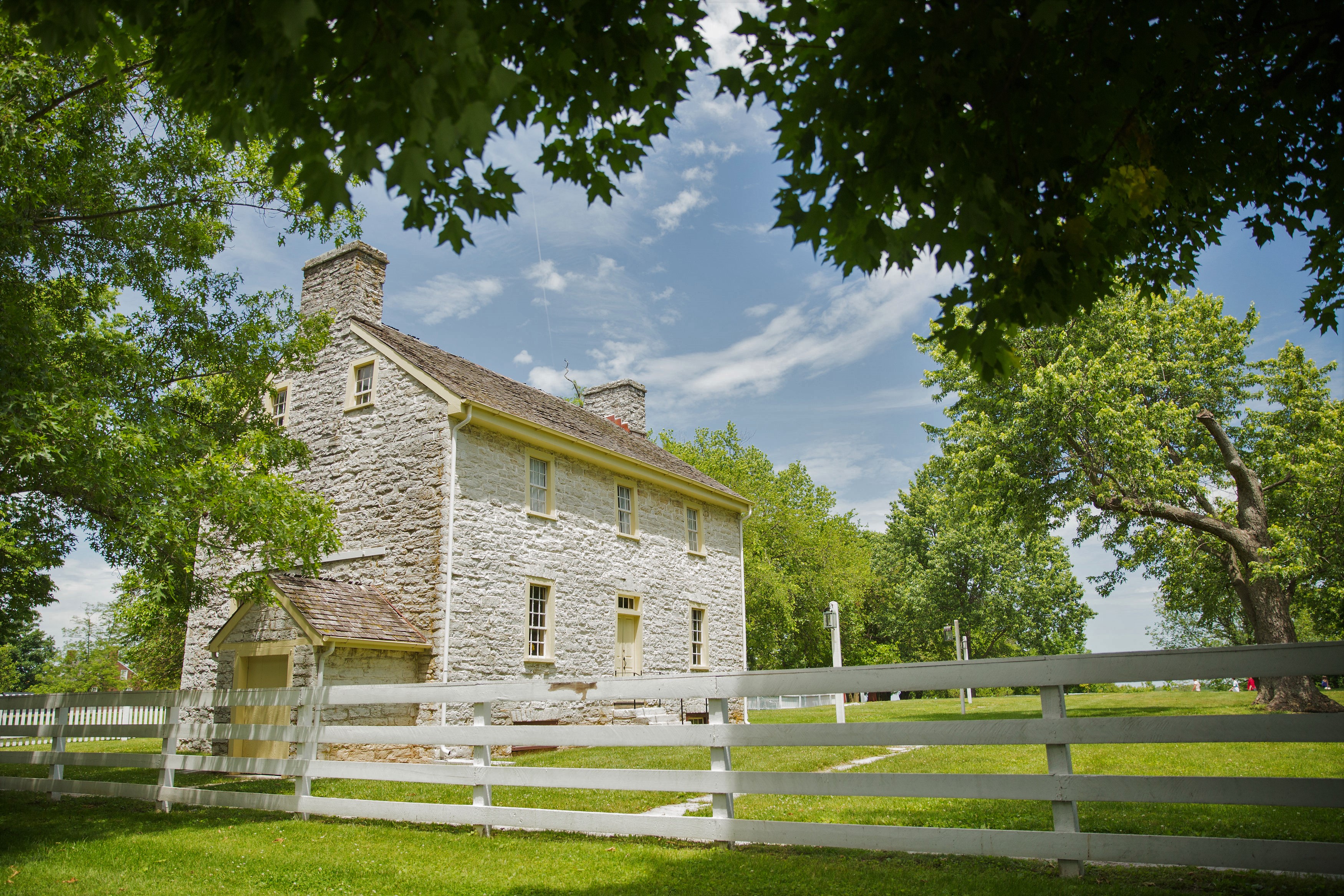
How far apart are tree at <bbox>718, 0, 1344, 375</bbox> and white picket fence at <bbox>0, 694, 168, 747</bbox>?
9072mm

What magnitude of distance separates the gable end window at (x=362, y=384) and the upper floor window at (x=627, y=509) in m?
5.82

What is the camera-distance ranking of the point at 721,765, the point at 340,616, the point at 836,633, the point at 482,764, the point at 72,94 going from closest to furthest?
the point at 721,765
the point at 482,764
the point at 72,94
the point at 340,616
the point at 836,633

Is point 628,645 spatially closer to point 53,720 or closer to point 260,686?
point 260,686

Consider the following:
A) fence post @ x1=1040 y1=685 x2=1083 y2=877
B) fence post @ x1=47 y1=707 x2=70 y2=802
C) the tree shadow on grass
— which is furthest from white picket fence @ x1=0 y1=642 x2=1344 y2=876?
fence post @ x1=47 y1=707 x2=70 y2=802

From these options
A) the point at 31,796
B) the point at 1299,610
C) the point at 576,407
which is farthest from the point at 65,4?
the point at 1299,610

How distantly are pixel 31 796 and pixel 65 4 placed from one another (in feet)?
35.0

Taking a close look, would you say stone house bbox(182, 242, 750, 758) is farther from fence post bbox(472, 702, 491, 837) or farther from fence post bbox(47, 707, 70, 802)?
fence post bbox(472, 702, 491, 837)

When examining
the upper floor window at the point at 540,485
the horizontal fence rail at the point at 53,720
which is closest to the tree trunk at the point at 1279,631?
the upper floor window at the point at 540,485

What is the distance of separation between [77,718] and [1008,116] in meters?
12.4

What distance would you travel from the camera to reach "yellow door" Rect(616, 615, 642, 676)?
61.3 ft

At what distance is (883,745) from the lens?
489 centimetres

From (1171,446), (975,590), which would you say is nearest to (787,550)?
(975,590)

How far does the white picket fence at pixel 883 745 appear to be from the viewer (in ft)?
12.9

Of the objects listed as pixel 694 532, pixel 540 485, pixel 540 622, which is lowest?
pixel 540 622
